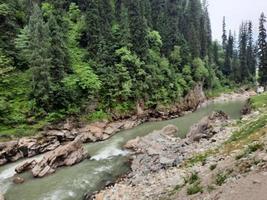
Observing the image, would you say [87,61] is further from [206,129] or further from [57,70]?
[206,129]

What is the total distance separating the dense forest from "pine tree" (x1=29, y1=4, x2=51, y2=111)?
0.42 ft

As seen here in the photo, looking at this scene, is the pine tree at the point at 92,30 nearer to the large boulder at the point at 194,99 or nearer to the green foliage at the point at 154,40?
the green foliage at the point at 154,40

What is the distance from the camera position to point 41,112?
150 ft

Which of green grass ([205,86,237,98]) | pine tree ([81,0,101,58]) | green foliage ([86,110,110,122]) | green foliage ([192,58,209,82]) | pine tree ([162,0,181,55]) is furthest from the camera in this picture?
green grass ([205,86,237,98])

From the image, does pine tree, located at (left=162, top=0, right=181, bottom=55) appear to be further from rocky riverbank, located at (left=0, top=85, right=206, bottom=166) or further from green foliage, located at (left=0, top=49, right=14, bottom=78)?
green foliage, located at (left=0, top=49, right=14, bottom=78)

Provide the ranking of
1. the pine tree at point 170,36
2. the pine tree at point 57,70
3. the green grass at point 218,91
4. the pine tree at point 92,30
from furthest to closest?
the green grass at point 218,91, the pine tree at point 170,36, the pine tree at point 92,30, the pine tree at point 57,70

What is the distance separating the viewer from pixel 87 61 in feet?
193

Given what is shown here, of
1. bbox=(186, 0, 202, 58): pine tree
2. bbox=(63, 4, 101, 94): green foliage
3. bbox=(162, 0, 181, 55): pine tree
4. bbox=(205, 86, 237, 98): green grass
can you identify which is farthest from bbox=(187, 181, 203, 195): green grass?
bbox=(205, 86, 237, 98): green grass

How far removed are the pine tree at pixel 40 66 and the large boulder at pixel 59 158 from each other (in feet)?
41.1

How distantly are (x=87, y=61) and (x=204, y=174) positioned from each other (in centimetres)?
4194

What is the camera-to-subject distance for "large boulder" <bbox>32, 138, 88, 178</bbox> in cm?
3161

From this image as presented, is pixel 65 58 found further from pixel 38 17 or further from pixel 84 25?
pixel 84 25

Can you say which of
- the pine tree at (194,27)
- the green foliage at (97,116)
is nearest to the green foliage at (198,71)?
the pine tree at (194,27)

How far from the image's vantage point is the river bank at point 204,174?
620 inches
